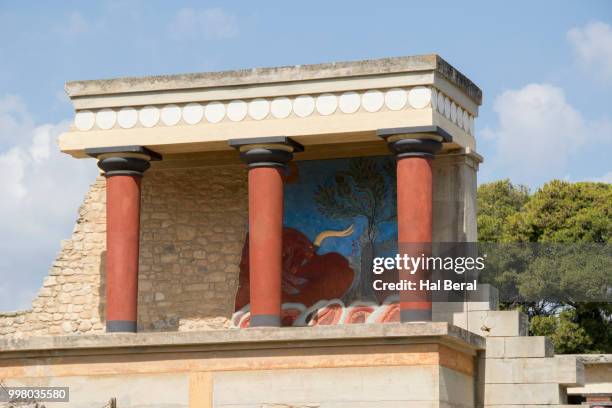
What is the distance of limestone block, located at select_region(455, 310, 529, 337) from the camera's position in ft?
65.1

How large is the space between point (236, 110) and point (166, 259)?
11.3ft

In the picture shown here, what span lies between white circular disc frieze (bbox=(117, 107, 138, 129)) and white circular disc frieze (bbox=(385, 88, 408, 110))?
3.82 m

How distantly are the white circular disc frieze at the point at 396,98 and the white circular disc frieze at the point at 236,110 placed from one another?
2105mm

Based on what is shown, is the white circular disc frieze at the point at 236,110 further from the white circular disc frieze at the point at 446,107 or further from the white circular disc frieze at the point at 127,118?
the white circular disc frieze at the point at 446,107

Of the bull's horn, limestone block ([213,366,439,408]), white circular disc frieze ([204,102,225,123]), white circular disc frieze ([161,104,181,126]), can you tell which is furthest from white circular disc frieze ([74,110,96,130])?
limestone block ([213,366,439,408])

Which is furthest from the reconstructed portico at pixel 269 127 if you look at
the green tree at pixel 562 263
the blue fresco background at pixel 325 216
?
the green tree at pixel 562 263

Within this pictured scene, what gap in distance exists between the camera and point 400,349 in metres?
18.0

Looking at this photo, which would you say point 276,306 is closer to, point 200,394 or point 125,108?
point 200,394

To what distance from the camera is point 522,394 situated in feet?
64.0

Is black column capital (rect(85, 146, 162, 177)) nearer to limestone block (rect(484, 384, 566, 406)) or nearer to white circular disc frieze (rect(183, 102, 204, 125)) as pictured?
white circular disc frieze (rect(183, 102, 204, 125))

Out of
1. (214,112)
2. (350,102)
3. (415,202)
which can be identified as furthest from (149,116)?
(415,202)

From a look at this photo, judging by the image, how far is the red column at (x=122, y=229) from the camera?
1983cm

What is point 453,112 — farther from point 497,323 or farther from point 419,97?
point 497,323

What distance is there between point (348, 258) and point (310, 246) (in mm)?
652
